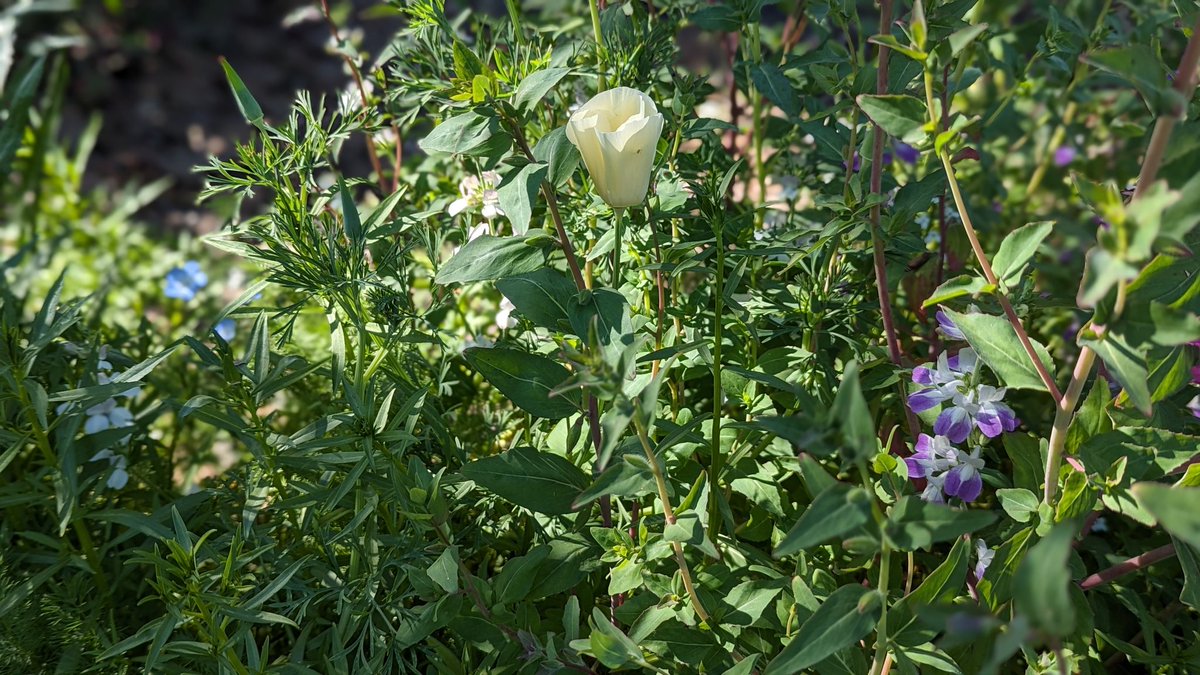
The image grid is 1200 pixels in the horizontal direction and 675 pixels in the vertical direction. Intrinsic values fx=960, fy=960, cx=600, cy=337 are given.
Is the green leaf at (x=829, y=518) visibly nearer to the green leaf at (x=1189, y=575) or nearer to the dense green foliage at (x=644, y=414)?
the dense green foliage at (x=644, y=414)

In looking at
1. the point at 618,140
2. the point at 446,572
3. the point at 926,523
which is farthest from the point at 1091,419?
the point at 446,572

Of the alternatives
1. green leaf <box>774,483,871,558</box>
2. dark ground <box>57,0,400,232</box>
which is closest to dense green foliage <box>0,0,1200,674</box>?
green leaf <box>774,483,871,558</box>

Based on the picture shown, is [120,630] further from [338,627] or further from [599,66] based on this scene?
[599,66]

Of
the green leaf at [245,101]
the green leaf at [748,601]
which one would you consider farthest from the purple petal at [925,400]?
the green leaf at [245,101]

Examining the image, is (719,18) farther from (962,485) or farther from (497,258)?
(962,485)

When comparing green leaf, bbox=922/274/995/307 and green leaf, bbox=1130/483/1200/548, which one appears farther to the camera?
green leaf, bbox=922/274/995/307

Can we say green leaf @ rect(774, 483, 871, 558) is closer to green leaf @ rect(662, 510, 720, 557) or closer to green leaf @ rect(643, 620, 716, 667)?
green leaf @ rect(662, 510, 720, 557)

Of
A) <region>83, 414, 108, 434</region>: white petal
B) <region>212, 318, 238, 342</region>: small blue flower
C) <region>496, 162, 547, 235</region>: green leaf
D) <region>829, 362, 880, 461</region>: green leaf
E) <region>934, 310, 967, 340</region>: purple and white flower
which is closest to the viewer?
<region>829, 362, 880, 461</region>: green leaf

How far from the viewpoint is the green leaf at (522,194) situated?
0.87 metres

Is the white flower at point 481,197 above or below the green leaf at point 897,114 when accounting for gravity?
below

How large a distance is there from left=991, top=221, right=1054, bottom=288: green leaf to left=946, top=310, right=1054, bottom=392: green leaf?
1.6 inches

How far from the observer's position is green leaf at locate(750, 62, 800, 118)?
3.92ft

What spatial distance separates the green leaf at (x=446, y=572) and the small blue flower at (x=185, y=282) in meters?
1.40

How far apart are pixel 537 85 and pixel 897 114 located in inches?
12.5
